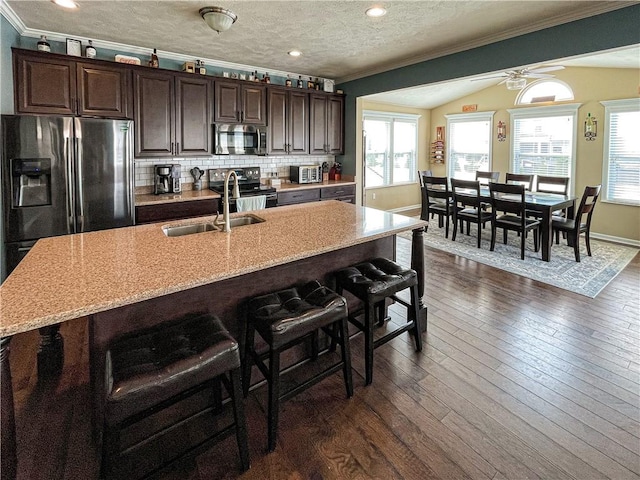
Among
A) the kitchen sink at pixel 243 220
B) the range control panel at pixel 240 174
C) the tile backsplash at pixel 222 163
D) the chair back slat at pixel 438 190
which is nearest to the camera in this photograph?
the kitchen sink at pixel 243 220

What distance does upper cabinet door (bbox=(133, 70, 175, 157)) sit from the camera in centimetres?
393

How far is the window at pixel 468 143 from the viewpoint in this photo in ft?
24.9

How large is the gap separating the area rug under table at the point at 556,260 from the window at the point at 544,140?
149 cm

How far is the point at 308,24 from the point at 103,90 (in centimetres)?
217

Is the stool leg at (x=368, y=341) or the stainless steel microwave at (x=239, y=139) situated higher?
the stainless steel microwave at (x=239, y=139)

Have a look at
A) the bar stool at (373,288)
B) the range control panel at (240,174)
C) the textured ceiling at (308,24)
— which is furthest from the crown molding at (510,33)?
the bar stool at (373,288)

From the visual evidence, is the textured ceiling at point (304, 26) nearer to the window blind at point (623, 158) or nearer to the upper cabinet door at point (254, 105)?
the upper cabinet door at point (254, 105)

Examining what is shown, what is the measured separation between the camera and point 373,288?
7.38ft

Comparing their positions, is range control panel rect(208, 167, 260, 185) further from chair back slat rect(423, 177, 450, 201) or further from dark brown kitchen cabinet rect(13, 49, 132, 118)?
chair back slat rect(423, 177, 450, 201)

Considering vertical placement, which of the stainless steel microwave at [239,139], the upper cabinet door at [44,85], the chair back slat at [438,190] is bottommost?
the chair back slat at [438,190]

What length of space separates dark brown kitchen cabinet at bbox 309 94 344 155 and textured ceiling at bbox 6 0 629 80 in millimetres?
1057

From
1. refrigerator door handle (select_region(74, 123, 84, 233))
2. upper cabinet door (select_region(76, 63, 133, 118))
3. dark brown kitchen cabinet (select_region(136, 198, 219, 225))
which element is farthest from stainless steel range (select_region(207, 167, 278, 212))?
refrigerator door handle (select_region(74, 123, 84, 233))

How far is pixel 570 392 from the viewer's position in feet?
7.27

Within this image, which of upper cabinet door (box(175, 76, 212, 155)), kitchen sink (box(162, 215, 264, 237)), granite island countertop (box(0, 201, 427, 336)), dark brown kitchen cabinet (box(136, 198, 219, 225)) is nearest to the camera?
granite island countertop (box(0, 201, 427, 336))
